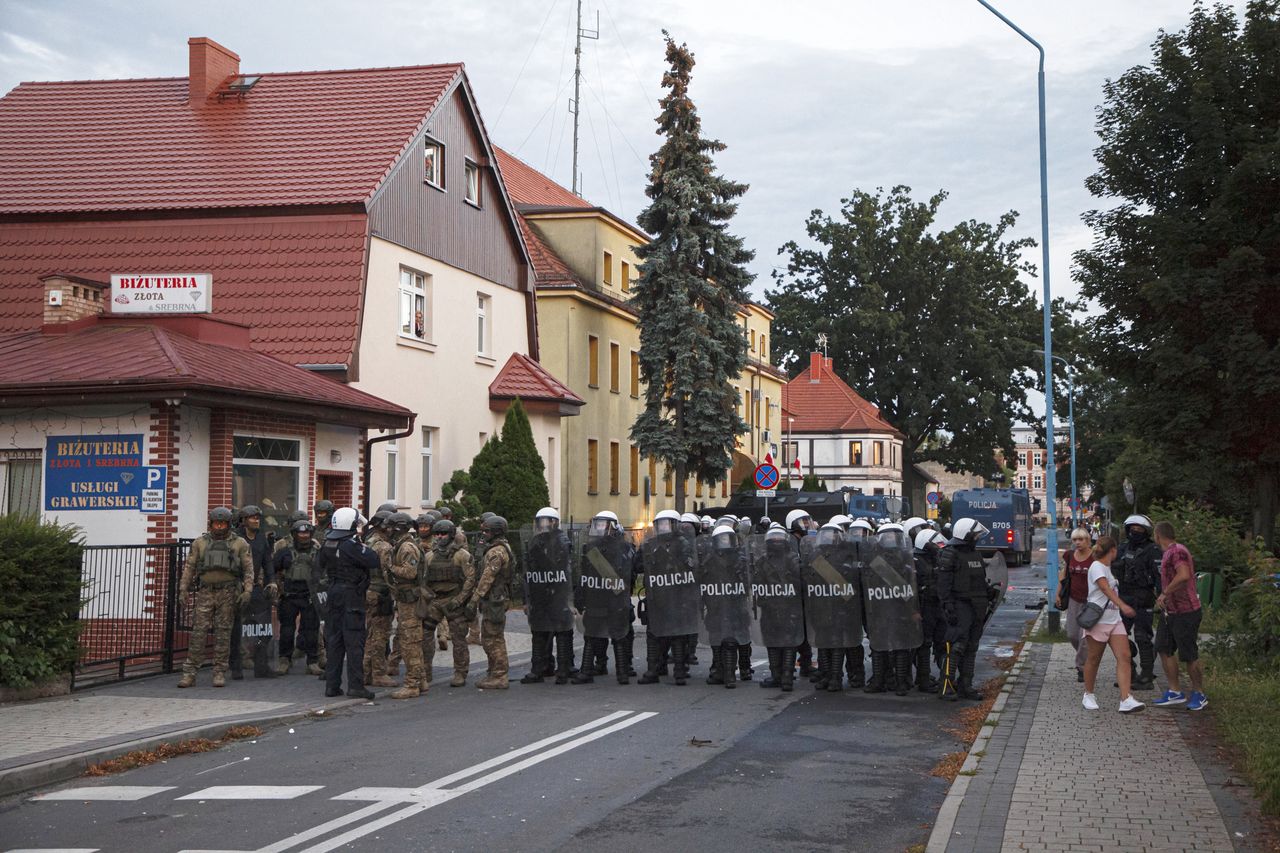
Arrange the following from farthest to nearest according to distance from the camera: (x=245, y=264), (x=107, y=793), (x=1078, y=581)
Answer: (x=245, y=264), (x=1078, y=581), (x=107, y=793)

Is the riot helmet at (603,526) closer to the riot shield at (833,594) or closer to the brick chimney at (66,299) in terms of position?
the riot shield at (833,594)

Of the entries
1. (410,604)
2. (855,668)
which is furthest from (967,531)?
(410,604)

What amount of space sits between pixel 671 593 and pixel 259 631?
14.4 ft

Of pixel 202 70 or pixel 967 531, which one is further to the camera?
pixel 202 70

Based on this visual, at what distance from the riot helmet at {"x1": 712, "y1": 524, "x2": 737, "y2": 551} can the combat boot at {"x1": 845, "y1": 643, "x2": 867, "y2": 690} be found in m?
1.66

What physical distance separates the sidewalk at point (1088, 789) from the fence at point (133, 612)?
28.7ft

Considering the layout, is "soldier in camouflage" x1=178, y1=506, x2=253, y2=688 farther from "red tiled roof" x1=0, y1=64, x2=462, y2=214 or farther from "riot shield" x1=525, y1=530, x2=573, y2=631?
"red tiled roof" x1=0, y1=64, x2=462, y2=214

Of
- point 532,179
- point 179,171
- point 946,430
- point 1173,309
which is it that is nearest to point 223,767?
point 1173,309

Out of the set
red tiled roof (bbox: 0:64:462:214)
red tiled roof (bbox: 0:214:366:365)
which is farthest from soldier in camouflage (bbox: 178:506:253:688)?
red tiled roof (bbox: 0:64:462:214)

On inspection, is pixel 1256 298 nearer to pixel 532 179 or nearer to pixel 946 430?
pixel 532 179

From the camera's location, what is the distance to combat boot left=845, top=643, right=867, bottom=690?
14742 mm

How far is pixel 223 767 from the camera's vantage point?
983 cm

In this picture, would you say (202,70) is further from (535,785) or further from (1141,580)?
(535,785)

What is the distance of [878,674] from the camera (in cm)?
1442
